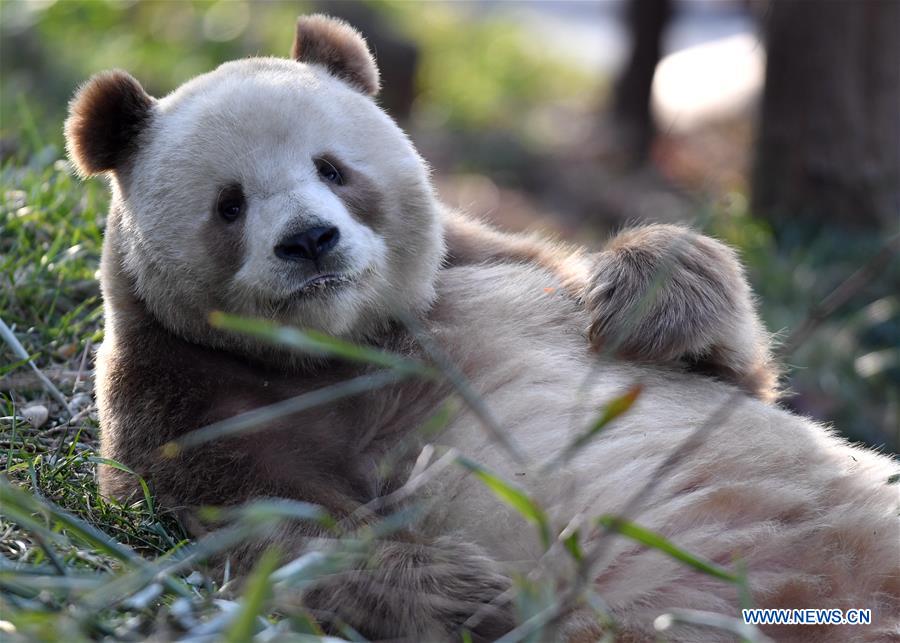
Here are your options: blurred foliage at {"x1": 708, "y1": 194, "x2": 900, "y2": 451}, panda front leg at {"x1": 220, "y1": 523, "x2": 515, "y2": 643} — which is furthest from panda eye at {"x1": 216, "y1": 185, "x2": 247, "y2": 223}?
blurred foliage at {"x1": 708, "y1": 194, "x2": 900, "y2": 451}

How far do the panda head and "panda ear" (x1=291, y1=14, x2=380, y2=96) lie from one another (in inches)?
10.1

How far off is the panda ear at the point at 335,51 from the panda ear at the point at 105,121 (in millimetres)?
741

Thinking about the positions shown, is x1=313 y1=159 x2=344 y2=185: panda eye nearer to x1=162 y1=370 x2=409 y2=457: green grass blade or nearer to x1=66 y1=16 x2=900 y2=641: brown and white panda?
x1=66 y1=16 x2=900 y2=641: brown and white panda

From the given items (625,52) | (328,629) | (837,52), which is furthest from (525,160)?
(328,629)

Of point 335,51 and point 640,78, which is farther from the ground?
point 335,51

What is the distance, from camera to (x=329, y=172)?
4.07 m

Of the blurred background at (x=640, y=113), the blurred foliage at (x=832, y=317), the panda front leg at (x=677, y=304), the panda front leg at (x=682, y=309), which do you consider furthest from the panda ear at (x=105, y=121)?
the blurred foliage at (x=832, y=317)

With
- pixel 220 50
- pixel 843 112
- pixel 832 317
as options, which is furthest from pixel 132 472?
pixel 220 50

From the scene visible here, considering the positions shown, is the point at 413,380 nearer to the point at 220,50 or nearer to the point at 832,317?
the point at 832,317

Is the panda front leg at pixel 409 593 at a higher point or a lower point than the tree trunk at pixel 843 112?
higher

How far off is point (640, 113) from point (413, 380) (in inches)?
427

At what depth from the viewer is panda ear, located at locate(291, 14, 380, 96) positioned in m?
4.58

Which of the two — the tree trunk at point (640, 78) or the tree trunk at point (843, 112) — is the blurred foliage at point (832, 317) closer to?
the tree trunk at point (843, 112)

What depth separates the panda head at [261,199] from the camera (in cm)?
374
